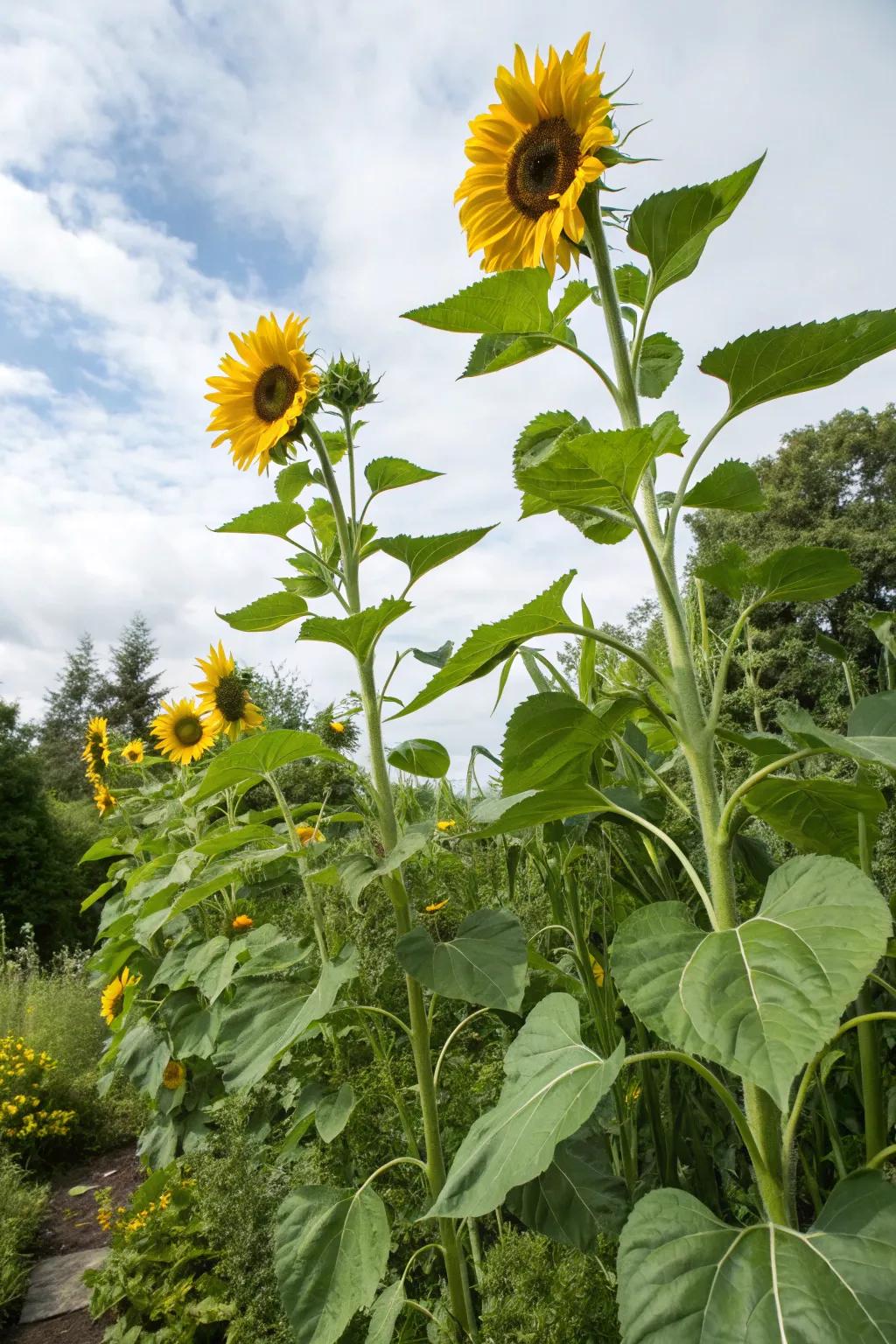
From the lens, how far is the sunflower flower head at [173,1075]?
2939 millimetres

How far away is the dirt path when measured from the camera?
2.82 m

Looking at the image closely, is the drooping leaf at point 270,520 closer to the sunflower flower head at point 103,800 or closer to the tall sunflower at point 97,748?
the sunflower flower head at point 103,800

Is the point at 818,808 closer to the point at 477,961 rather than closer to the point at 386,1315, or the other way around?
the point at 477,961

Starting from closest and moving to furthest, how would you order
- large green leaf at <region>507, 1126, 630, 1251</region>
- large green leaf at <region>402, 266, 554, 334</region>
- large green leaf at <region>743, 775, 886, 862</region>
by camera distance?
large green leaf at <region>743, 775, 886, 862</region>, large green leaf at <region>402, 266, 554, 334</region>, large green leaf at <region>507, 1126, 630, 1251</region>

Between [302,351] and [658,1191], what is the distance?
1602 millimetres

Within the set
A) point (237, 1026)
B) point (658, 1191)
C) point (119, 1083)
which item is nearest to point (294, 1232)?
point (237, 1026)

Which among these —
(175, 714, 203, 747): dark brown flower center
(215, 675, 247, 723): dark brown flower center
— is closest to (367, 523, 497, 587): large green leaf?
(215, 675, 247, 723): dark brown flower center

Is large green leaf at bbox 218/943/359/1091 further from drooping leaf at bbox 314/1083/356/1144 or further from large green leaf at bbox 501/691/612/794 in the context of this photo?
large green leaf at bbox 501/691/612/794

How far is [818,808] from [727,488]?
43 centimetres

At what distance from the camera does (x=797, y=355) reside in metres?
1.03

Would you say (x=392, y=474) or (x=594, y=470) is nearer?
(x=594, y=470)

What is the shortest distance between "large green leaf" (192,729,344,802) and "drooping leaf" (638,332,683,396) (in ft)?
2.63

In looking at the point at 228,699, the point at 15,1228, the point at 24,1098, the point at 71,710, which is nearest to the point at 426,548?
the point at 228,699

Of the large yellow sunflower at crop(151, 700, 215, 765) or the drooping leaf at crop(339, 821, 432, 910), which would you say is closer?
the drooping leaf at crop(339, 821, 432, 910)
